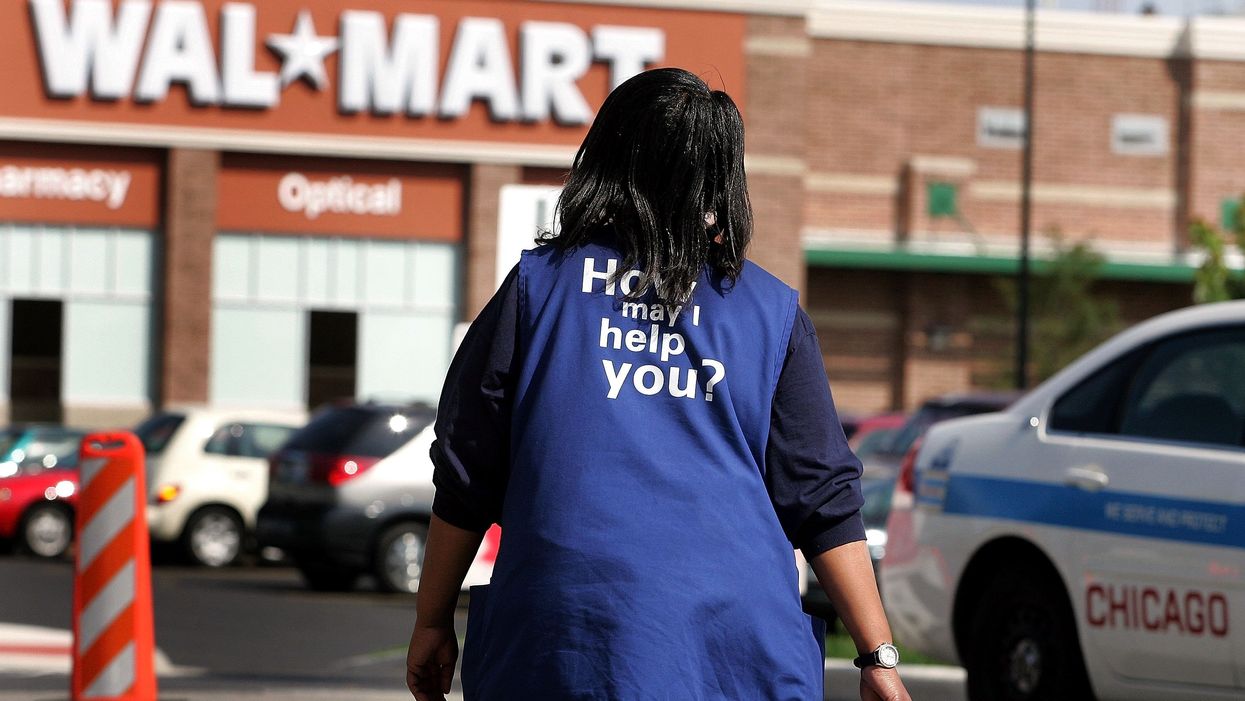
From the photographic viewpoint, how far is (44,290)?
31406 mm

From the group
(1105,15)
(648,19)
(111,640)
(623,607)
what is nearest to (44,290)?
(648,19)

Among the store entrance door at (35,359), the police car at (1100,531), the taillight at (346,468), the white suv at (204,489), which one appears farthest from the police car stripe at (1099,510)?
the store entrance door at (35,359)

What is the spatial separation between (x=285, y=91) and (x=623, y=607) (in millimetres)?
29400

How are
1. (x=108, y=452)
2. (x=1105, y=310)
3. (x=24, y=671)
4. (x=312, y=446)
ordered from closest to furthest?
(x=108, y=452)
(x=24, y=671)
(x=312, y=446)
(x=1105, y=310)

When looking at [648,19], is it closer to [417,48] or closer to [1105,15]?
[417,48]

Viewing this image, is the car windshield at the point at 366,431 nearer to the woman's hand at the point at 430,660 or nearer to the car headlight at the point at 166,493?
the car headlight at the point at 166,493

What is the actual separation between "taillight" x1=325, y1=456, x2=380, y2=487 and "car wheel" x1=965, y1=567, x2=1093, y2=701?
7.87 meters

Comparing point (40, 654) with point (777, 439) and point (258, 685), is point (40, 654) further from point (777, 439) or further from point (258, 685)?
point (777, 439)

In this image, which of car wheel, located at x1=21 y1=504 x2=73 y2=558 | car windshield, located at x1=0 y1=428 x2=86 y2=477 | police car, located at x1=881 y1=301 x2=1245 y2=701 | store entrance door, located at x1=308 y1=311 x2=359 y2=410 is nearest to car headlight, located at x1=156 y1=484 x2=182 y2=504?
car wheel, located at x1=21 y1=504 x2=73 y2=558

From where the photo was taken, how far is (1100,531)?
22.7 feet

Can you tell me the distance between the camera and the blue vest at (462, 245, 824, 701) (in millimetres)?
2752

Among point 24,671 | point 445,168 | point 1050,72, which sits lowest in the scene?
point 24,671

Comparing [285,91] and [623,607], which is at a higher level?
[285,91]

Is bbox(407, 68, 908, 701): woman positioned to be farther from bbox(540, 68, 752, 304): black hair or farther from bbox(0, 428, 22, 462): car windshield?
bbox(0, 428, 22, 462): car windshield
